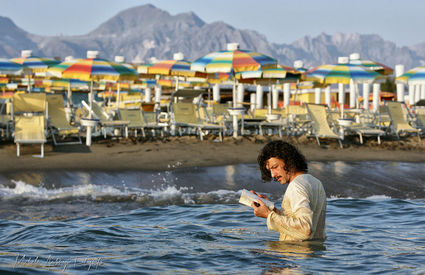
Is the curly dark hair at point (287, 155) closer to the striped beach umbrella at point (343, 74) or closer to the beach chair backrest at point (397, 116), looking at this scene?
the striped beach umbrella at point (343, 74)

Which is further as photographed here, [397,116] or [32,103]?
[397,116]

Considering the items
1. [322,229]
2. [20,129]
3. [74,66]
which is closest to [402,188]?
[322,229]

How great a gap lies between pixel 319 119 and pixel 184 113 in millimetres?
3177

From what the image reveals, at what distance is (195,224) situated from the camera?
691 centimetres

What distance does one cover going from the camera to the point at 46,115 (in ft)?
44.7

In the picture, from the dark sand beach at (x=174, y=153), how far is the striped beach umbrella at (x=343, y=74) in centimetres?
170

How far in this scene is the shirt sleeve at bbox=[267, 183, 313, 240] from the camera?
13.6 ft

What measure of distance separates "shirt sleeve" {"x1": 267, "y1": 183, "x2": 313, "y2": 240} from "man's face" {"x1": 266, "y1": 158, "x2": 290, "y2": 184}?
12cm

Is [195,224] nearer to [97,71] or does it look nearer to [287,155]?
[287,155]

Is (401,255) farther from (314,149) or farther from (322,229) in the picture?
(314,149)

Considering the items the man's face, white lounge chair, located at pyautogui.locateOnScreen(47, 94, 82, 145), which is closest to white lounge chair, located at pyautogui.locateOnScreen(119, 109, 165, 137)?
white lounge chair, located at pyautogui.locateOnScreen(47, 94, 82, 145)

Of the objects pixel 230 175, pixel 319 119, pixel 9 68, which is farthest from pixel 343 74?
pixel 9 68

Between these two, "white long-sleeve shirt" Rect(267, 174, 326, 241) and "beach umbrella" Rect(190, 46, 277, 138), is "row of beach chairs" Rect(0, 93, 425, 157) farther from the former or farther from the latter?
"white long-sleeve shirt" Rect(267, 174, 326, 241)

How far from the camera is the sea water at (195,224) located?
494 cm
